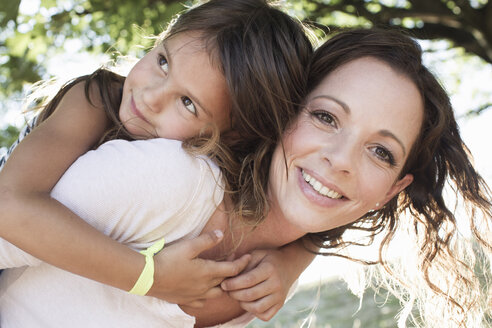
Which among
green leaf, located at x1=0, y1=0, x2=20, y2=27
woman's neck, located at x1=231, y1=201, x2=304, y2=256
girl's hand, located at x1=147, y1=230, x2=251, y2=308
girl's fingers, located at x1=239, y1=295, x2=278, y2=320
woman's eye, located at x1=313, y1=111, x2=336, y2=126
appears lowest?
girl's fingers, located at x1=239, y1=295, x2=278, y2=320

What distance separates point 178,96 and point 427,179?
1301 millimetres

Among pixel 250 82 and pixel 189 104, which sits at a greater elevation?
pixel 250 82

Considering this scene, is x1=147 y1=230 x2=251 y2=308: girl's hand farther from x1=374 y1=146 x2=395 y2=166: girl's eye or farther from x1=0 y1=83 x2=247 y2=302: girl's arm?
x1=374 y1=146 x2=395 y2=166: girl's eye

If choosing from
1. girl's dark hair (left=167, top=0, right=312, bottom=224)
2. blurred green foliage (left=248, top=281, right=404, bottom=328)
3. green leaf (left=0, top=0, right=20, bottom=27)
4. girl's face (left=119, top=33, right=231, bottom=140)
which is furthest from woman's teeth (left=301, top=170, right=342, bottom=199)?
blurred green foliage (left=248, top=281, right=404, bottom=328)

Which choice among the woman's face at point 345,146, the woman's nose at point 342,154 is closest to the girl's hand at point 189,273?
the woman's face at point 345,146

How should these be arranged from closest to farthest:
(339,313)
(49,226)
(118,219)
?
1. (49,226)
2. (118,219)
3. (339,313)

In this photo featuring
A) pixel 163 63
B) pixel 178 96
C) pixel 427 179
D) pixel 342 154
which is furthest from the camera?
pixel 427 179

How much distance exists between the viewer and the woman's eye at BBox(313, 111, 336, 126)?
2322 mm

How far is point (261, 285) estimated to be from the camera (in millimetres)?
2352

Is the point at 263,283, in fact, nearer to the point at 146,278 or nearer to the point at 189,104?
the point at 146,278

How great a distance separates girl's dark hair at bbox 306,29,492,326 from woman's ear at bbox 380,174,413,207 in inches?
1.8

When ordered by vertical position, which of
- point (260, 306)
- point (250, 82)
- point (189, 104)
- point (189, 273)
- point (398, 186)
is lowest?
point (260, 306)

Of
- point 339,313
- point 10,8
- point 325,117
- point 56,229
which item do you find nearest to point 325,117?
point 325,117

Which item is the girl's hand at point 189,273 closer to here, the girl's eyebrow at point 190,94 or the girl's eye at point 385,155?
the girl's eyebrow at point 190,94
